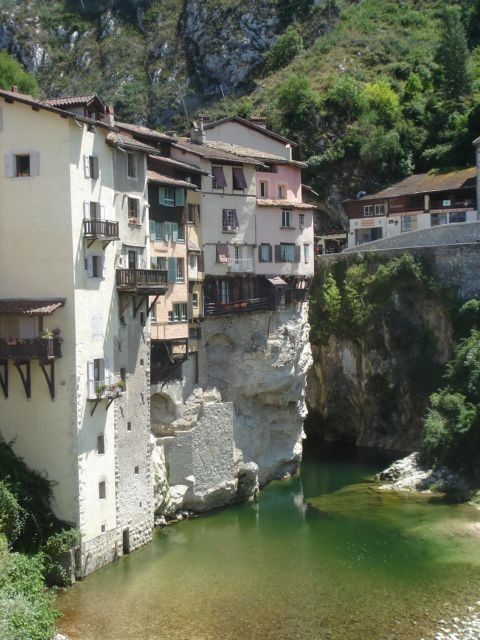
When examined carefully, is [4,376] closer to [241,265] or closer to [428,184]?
[241,265]

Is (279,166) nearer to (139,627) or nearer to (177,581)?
(177,581)

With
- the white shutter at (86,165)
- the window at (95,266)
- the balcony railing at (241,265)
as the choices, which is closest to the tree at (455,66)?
the balcony railing at (241,265)

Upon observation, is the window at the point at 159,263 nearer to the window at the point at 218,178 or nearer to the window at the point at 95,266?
the window at the point at 95,266

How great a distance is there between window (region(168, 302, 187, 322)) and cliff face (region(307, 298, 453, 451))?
79.9ft

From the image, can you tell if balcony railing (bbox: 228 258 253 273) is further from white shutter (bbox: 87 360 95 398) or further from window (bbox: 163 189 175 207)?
white shutter (bbox: 87 360 95 398)

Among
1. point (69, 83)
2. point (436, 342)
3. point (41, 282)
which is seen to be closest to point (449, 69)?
point (436, 342)

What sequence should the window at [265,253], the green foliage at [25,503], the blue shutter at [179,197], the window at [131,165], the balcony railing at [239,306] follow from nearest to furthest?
the green foliage at [25,503] < the window at [131,165] < the blue shutter at [179,197] < the balcony railing at [239,306] < the window at [265,253]

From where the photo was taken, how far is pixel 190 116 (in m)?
109

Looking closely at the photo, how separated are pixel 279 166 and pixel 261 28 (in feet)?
186

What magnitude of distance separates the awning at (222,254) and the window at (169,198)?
657cm

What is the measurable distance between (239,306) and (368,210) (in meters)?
31.7

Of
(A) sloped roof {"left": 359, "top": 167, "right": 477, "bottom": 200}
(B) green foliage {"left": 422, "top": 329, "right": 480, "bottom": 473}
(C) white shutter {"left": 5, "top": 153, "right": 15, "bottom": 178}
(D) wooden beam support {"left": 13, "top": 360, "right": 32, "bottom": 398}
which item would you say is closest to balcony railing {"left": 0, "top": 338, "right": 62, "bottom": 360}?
(D) wooden beam support {"left": 13, "top": 360, "right": 32, "bottom": 398}

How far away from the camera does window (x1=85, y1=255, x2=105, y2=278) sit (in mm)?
40656

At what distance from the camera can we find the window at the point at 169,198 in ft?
163
